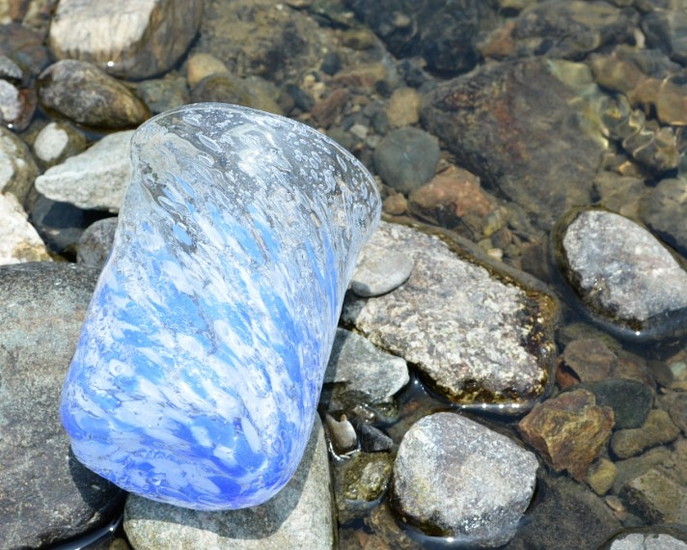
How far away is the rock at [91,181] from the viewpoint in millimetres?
4945

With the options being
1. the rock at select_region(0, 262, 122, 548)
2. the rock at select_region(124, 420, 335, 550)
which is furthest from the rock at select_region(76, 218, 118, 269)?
the rock at select_region(124, 420, 335, 550)

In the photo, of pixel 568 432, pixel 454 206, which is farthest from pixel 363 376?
pixel 454 206

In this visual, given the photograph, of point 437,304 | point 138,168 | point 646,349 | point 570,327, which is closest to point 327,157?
point 138,168

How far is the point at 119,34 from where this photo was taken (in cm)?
614

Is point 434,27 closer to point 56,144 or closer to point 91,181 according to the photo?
point 56,144

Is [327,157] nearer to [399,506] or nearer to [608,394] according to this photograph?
[399,506]

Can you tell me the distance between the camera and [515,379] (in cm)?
452

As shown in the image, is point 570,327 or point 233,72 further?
point 233,72

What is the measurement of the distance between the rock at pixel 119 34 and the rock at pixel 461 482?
374cm

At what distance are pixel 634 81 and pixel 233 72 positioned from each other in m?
3.20

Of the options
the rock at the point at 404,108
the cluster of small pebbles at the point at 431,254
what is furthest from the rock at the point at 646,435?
the rock at the point at 404,108

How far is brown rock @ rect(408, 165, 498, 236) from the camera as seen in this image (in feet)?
18.9

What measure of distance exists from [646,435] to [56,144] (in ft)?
13.7

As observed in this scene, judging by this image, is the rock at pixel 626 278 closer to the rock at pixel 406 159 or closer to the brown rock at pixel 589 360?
the brown rock at pixel 589 360
